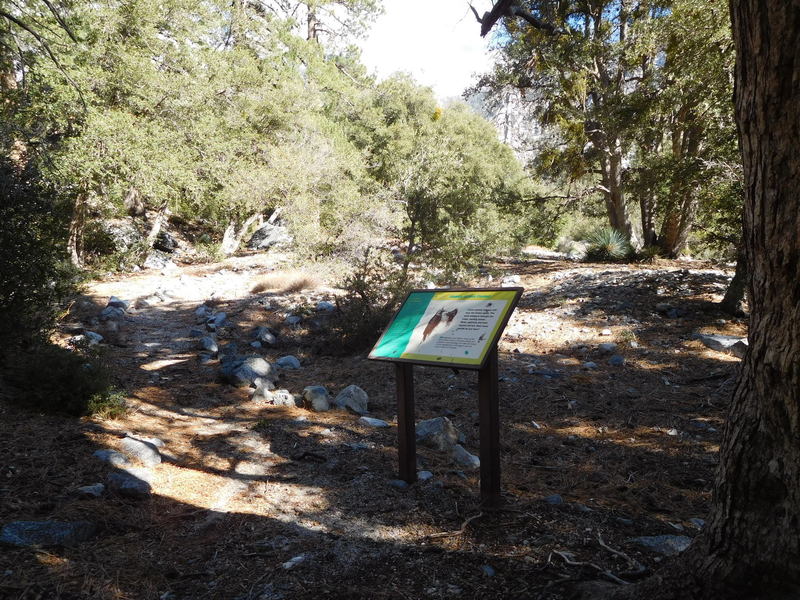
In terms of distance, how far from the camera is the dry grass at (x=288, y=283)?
38.7 ft

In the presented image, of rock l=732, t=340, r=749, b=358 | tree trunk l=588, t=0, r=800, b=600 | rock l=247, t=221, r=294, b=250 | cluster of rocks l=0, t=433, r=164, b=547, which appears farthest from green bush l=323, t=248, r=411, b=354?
rock l=247, t=221, r=294, b=250

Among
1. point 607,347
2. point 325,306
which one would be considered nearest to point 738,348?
point 607,347

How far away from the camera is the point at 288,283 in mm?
11992

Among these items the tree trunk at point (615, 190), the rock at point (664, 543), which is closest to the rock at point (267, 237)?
the tree trunk at point (615, 190)

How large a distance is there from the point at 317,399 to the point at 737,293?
656 cm

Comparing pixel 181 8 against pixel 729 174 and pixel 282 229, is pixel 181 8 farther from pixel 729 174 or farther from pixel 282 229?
pixel 729 174

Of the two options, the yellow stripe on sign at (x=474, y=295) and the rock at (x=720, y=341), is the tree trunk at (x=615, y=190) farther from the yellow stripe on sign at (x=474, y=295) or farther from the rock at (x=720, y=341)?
the yellow stripe on sign at (x=474, y=295)

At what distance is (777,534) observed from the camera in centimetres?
168

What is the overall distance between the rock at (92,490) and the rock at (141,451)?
0.51 meters

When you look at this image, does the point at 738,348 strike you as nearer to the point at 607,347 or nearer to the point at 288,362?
the point at 607,347

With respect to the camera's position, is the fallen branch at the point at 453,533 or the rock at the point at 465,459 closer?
the fallen branch at the point at 453,533

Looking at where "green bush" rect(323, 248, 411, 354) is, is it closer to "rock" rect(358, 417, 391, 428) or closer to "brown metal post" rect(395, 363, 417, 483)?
"rock" rect(358, 417, 391, 428)

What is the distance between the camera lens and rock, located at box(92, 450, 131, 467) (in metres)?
3.63

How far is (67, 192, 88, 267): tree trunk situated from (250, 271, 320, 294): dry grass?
212 inches
